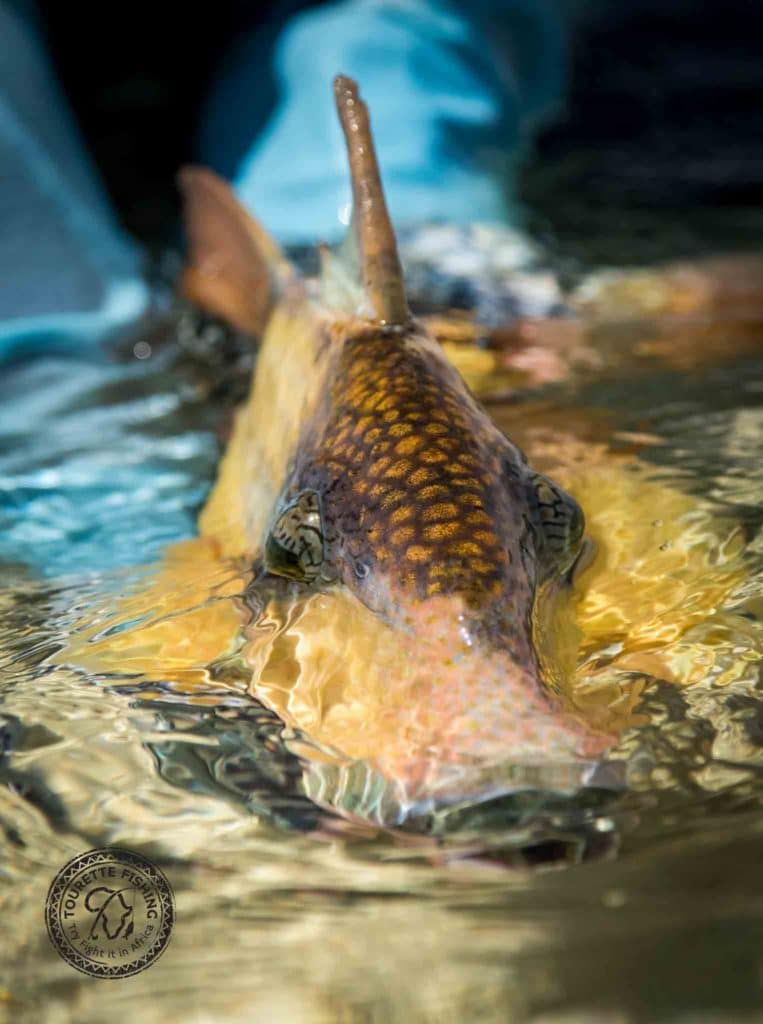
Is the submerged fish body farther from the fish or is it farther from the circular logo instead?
the circular logo

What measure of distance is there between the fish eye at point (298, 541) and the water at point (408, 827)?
0.43 ft

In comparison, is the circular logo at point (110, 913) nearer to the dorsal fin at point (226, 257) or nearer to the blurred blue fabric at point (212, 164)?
the blurred blue fabric at point (212, 164)

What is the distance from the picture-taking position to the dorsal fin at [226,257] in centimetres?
339

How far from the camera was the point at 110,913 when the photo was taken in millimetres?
1166

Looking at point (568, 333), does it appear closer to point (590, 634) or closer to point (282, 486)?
point (282, 486)

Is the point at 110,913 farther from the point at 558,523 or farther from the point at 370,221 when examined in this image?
the point at 370,221

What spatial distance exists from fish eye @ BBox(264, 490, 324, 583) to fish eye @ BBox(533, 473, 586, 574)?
0.34m

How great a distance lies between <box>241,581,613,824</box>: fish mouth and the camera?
3.93 ft

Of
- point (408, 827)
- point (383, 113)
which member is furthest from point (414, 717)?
point (383, 113)

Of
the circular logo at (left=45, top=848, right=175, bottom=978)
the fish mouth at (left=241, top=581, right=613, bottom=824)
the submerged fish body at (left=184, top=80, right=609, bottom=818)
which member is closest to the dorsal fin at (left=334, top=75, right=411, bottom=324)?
the submerged fish body at (left=184, top=80, right=609, bottom=818)

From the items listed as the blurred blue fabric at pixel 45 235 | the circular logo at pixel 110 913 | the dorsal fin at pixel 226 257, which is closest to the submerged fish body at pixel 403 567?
the circular logo at pixel 110 913

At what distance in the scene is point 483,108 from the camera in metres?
5.41

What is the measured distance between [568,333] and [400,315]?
1.79 metres

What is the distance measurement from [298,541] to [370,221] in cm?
75
